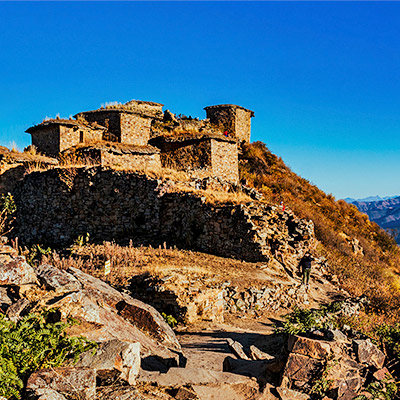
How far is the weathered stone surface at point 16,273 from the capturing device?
6.05 metres

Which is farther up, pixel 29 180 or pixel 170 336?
pixel 29 180

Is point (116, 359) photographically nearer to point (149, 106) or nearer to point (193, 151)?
point (193, 151)

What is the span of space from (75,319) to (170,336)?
7.24ft

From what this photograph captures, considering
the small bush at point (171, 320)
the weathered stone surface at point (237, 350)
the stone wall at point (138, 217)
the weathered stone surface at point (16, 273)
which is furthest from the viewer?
the stone wall at point (138, 217)

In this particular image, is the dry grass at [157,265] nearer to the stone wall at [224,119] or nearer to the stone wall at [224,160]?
the stone wall at [224,160]

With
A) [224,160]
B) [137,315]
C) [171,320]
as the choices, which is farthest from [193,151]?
[137,315]

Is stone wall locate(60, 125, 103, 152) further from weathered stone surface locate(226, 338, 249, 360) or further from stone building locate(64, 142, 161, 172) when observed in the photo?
weathered stone surface locate(226, 338, 249, 360)

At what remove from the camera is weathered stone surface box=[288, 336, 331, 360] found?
526 cm

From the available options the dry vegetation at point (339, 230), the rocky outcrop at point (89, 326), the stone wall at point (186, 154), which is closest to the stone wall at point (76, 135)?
the stone wall at point (186, 154)

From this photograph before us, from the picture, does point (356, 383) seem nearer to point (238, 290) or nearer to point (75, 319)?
point (75, 319)

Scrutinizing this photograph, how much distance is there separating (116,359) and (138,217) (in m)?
13.3

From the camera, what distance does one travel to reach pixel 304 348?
17.4ft

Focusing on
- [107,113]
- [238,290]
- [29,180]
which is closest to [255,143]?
[107,113]

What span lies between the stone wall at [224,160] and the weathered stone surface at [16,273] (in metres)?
21.0
